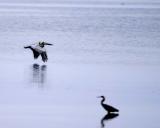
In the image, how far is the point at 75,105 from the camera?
17.1 m

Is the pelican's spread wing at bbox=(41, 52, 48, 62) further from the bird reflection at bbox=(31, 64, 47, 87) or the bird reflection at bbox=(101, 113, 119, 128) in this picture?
the bird reflection at bbox=(101, 113, 119, 128)

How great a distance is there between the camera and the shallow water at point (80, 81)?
15961 mm

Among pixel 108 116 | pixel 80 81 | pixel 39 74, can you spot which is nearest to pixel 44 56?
pixel 39 74

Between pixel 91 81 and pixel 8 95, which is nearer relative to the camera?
pixel 8 95

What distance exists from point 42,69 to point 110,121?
282 inches

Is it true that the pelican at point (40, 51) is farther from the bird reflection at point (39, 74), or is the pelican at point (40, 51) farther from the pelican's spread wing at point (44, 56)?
the bird reflection at point (39, 74)

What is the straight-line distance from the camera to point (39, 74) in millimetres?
21578

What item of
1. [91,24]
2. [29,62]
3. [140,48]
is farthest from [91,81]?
[91,24]

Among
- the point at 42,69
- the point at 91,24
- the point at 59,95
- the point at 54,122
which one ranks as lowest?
the point at 54,122


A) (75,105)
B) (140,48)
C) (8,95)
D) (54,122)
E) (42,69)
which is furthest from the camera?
(140,48)

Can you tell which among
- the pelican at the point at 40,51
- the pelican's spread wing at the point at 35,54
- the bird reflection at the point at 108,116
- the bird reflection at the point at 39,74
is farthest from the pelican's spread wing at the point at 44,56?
the bird reflection at the point at 108,116

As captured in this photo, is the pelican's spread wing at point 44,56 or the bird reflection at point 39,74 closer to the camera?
the bird reflection at point 39,74

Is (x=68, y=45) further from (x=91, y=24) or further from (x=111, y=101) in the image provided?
(x=91, y=24)

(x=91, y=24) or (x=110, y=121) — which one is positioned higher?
(x=91, y=24)
